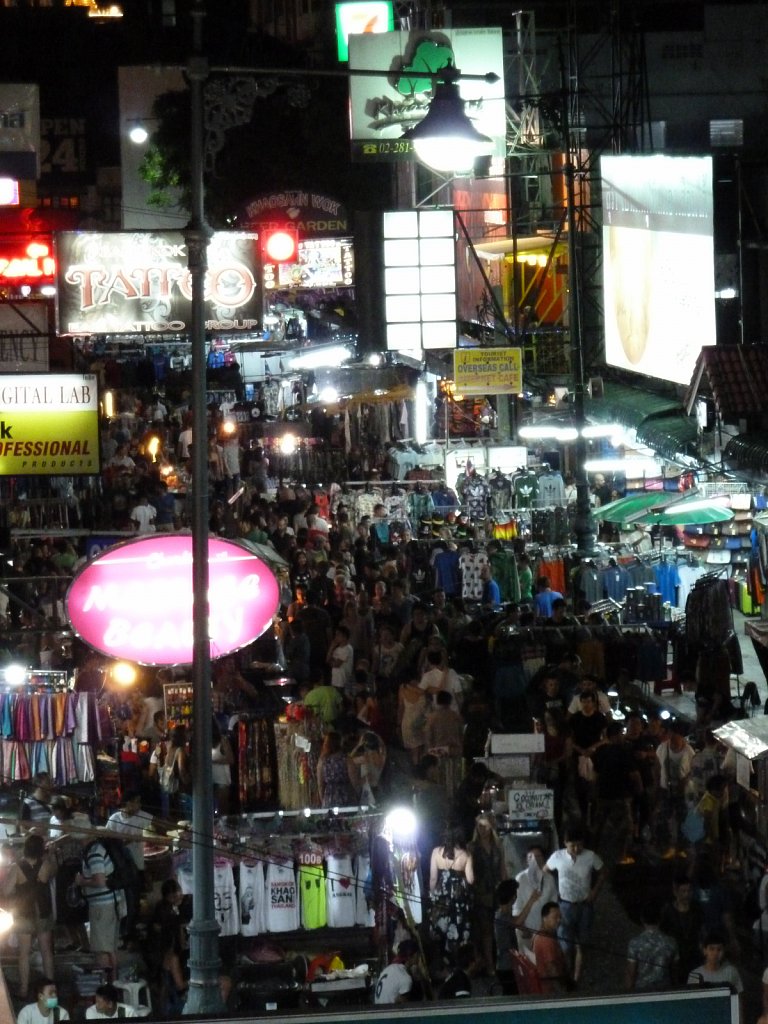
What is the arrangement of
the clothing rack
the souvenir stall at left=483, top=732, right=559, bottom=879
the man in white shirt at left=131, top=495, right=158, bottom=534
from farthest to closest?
the clothing rack < the man in white shirt at left=131, top=495, right=158, bottom=534 < the souvenir stall at left=483, top=732, right=559, bottom=879

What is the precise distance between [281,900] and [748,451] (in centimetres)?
757

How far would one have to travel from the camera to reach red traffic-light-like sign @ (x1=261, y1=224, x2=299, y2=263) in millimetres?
36750

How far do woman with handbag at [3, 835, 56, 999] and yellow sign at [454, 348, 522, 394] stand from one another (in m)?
16.1

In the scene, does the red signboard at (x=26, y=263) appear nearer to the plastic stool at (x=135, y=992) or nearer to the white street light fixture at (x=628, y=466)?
the white street light fixture at (x=628, y=466)

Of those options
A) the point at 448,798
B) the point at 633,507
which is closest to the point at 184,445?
the point at 633,507

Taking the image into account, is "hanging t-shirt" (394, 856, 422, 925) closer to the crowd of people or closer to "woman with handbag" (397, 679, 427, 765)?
the crowd of people

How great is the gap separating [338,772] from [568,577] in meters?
9.98

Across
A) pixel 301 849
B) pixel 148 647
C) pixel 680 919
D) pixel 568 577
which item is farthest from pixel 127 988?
pixel 568 577

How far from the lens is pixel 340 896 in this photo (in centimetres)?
1330

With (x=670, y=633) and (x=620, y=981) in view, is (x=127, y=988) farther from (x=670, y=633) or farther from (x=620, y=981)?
(x=670, y=633)

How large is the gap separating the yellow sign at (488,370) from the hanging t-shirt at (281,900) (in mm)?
15630

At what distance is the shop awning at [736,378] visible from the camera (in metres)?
19.1

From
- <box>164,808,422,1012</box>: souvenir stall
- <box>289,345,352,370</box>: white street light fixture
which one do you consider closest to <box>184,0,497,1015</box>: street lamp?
<box>164,808,422,1012</box>: souvenir stall

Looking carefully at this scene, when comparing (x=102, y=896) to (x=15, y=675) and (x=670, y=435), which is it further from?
(x=670, y=435)
